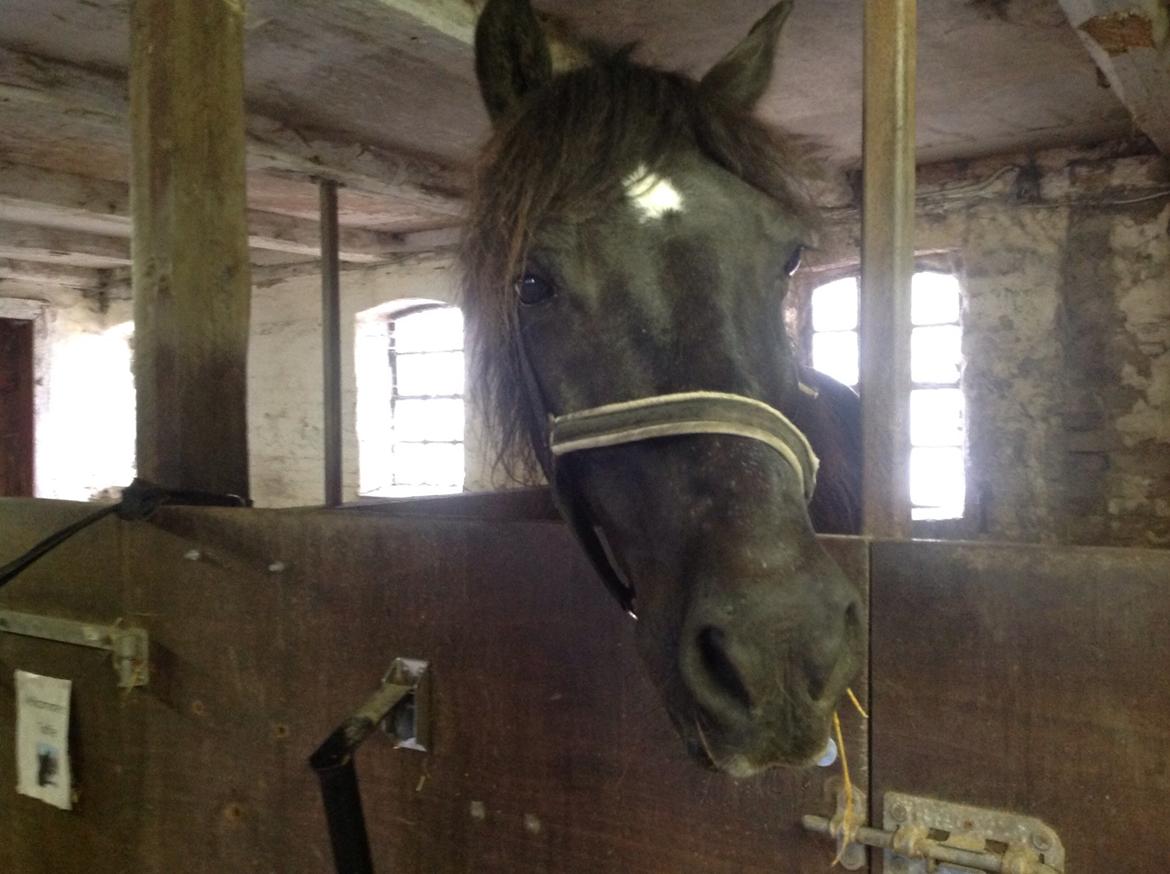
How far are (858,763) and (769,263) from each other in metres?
0.53

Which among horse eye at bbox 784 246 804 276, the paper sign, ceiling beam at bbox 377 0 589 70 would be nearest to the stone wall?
ceiling beam at bbox 377 0 589 70

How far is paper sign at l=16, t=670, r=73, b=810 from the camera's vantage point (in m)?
1.27

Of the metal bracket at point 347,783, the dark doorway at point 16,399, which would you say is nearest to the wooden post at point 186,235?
the metal bracket at point 347,783

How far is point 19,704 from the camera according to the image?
132cm

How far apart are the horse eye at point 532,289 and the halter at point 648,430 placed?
0.46 ft

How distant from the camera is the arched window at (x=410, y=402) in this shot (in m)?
5.68

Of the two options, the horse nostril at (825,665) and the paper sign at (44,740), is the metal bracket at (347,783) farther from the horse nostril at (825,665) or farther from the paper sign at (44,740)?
the paper sign at (44,740)

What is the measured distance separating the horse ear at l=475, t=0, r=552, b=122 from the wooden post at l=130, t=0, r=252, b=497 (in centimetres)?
51

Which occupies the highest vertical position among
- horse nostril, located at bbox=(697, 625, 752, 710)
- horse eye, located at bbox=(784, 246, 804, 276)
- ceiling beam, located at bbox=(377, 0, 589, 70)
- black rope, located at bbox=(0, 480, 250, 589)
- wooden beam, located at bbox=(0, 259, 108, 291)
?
wooden beam, located at bbox=(0, 259, 108, 291)

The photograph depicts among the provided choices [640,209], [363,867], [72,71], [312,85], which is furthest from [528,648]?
[72,71]

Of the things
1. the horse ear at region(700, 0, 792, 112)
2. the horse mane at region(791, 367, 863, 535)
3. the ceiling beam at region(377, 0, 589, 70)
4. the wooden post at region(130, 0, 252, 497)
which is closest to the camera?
the horse ear at region(700, 0, 792, 112)

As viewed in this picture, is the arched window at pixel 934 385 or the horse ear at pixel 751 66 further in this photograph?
the arched window at pixel 934 385

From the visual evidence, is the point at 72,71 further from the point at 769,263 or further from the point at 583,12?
the point at 769,263

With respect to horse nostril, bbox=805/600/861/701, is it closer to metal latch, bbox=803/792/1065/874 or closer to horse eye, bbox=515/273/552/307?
metal latch, bbox=803/792/1065/874
